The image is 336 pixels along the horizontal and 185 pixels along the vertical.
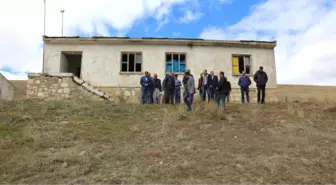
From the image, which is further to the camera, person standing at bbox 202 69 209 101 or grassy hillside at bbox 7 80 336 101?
grassy hillside at bbox 7 80 336 101

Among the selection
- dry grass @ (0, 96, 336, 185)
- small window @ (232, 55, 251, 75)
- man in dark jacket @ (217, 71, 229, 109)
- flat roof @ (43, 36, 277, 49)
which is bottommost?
dry grass @ (0, 96, 336, 185)

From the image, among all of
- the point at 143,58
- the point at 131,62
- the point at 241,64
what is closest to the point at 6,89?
the point at 131,62

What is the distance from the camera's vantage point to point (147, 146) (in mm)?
8195

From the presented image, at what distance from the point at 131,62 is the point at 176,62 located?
2.76 meters

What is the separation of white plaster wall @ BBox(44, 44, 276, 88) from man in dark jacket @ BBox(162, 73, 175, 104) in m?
5.52

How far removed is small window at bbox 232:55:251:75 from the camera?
68.6 ft

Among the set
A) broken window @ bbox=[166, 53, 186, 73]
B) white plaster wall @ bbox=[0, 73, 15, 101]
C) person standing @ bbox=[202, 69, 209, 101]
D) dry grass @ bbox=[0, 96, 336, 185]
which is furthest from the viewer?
broken window @ bbox=[166, 53, 186, 73]

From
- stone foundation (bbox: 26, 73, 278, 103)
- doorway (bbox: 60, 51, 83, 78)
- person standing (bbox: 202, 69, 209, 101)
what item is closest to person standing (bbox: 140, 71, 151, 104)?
stone foundation (bbox: 26, 73, 278, 103)

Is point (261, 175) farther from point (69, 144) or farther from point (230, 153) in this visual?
point (69, 144)

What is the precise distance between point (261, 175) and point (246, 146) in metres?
1.77

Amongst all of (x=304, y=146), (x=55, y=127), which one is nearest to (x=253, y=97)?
(x=304, y=146)

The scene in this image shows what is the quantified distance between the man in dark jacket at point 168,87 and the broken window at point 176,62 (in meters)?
5.86

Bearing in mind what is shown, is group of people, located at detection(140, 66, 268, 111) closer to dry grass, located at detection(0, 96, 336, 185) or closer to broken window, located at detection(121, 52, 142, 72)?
dry grass, located at detection(0, 96, 336, 185)

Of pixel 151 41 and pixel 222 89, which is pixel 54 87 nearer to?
pixel 151 41
